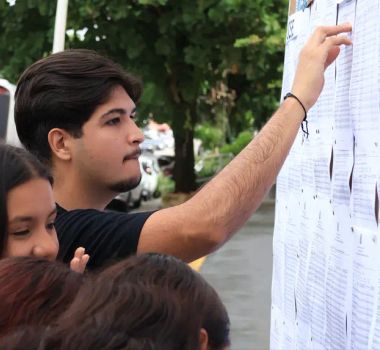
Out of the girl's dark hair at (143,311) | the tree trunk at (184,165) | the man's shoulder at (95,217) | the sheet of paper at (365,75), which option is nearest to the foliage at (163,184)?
the tree trunk at (184,165)

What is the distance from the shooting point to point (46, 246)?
1811 millimetres

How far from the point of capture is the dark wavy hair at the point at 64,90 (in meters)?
2.15

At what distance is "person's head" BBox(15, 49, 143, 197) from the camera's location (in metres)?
2.16

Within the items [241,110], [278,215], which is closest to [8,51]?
[241,110]

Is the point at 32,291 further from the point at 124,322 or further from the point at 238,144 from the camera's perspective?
the point at 238,144

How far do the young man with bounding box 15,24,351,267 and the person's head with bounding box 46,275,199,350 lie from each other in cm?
73

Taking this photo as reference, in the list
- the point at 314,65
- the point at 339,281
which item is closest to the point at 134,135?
the point at 314,65

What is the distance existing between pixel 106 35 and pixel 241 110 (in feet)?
23.0

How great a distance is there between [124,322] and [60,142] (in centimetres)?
111

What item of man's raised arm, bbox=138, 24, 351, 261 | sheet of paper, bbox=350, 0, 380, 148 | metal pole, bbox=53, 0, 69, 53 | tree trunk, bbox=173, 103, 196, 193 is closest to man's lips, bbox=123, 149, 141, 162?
man's raised arm, bbox=138, 24, 351, 261

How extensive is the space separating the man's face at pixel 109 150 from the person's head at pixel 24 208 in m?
0.35

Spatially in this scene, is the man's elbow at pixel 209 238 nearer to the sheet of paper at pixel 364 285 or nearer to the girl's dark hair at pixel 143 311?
the sheet of paper at pixel 364 285

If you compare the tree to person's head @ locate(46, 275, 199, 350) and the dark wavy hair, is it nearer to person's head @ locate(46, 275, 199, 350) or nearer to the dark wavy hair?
the dark wavy hair

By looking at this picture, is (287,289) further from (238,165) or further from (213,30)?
(213,30)
